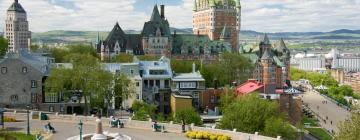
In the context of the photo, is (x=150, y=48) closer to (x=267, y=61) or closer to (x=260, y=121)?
(x=267, y=61)

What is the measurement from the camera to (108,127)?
180ft

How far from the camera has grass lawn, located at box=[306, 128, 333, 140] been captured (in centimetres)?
10150

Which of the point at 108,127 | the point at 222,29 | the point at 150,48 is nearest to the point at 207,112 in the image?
the point at 108,127

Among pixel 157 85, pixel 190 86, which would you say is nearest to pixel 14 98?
pixel 157 85

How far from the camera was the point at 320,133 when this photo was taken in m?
107

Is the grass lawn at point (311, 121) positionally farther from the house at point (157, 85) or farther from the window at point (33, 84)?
the window at point (33, 84)

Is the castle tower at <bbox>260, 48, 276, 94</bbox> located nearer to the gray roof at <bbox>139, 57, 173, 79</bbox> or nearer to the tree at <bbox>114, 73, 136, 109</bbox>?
the gray roof at <bbox>139, 57, 173, 79</bbox>

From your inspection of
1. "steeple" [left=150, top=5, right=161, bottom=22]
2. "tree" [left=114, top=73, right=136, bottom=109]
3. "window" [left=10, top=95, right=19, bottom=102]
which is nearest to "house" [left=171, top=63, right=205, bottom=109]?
"tree" [left=114, top=73, right=136, bottom=109]

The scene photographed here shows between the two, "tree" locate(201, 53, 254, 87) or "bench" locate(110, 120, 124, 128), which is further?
"tree" locate(201, 53, 254, 87)

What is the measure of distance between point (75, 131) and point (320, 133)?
67.4 metres

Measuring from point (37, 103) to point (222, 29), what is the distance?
4694 inches

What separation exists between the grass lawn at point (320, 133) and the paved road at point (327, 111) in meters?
5.49

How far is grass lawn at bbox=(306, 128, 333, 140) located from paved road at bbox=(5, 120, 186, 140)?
57.1 m

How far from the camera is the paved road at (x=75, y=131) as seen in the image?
49406 mm
